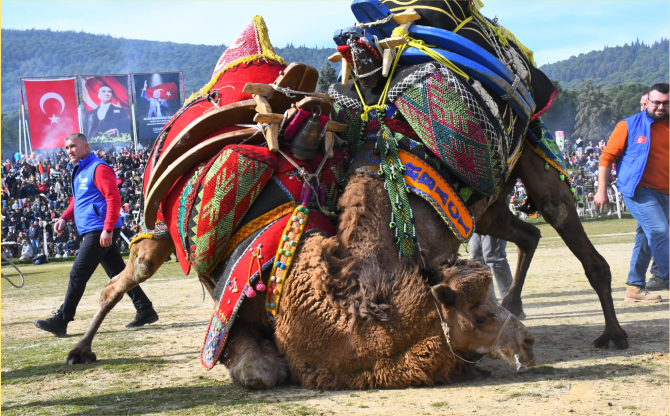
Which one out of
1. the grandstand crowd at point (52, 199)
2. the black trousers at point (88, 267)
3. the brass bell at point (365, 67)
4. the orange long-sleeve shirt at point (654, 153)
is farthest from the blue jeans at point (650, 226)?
the grandstand crowd at point (52, 199)

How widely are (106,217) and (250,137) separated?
3350 millimetres

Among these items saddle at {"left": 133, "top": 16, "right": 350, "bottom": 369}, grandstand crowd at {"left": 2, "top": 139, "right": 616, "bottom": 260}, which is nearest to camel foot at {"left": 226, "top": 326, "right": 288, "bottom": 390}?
saddle at {"left": 133, "top": 16, "right": 350, "bottom": 369}

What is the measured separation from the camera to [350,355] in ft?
11.9

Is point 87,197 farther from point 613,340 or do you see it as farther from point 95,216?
point 613,340

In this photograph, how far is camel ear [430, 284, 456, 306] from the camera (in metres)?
3.60

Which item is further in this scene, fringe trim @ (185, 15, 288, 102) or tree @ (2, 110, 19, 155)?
tree @ (2, 110, 19, 155)

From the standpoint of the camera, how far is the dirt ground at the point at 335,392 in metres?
3.32

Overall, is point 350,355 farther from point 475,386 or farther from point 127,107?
point 127,107

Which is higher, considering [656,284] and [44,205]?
[656,284]

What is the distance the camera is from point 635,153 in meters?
7.30

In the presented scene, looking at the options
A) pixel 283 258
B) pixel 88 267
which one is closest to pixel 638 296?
pixel 283 258

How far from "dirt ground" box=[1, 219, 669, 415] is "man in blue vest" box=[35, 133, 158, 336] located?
0.41 meters

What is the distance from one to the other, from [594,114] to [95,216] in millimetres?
75528

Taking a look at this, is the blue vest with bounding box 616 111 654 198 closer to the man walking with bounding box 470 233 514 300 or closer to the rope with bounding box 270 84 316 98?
the man walking with bounding box 470 233 514 300
